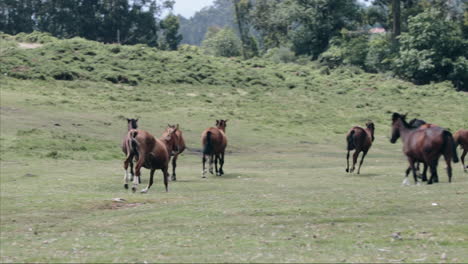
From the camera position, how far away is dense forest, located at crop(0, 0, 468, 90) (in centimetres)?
8038

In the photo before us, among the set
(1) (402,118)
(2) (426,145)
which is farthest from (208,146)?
(2) (426,145)

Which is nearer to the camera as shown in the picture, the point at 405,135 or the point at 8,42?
the point at 405,135

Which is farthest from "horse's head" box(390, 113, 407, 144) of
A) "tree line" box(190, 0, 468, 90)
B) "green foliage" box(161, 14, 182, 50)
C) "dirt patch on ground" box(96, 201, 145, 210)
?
"green foliage" box(161, 14, 182, 50)

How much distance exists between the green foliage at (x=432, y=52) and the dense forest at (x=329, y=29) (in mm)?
102

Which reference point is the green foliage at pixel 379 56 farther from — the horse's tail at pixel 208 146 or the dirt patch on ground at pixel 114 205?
the dirt patch on ground at pixel 114 205

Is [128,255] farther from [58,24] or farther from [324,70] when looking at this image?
[58,24]

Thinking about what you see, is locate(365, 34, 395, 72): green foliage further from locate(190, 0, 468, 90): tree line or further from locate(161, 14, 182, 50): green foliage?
locate(161, 14, 182, 50): green foliage

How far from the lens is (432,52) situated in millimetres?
79188

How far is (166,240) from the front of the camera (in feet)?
48.8

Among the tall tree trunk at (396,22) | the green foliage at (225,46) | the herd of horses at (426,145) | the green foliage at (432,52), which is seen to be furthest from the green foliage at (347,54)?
the herd of horses at (426,145)

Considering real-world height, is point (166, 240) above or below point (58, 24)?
below

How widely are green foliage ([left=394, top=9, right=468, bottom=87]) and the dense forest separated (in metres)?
0.10

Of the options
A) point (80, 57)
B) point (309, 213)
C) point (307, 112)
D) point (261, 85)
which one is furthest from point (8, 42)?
point (309, 213)

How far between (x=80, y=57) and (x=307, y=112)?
23173 mm
